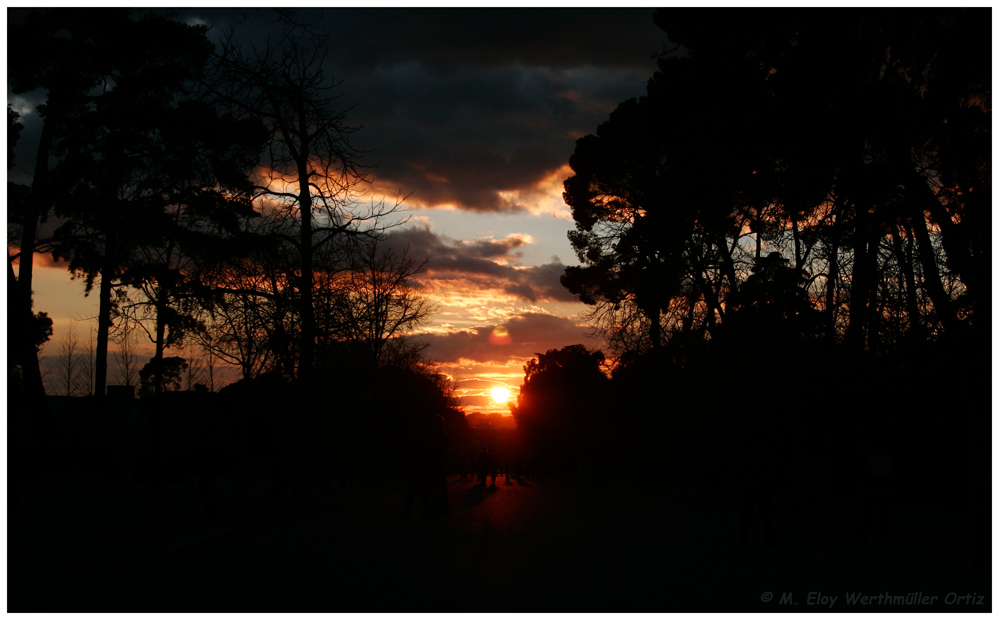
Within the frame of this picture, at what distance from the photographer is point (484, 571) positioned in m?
8.95

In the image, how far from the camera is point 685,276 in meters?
33.2

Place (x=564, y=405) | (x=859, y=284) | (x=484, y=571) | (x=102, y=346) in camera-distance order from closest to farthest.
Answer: (x=484, y=571), (x=859, y=284), (x=102, y=346), (x=564, y=405)

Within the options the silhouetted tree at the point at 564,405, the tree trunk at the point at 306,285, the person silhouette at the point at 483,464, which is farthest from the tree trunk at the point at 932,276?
the silhouetted tree at the point at 564,405

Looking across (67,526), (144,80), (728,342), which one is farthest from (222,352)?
(728,342)

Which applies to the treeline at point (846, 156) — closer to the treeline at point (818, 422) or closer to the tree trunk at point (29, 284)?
the treeline at point (818, 422)

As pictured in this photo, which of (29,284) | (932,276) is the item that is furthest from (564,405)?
(932,276)

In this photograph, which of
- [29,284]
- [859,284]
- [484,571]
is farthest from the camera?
[29,284]

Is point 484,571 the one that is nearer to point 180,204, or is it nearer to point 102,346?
point 180,204

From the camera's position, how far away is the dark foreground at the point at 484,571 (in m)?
7.18

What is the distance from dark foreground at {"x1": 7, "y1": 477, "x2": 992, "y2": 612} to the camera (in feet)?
23.6

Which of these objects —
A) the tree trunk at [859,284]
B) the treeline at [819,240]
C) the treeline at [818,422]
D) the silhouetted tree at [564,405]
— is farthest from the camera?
the silhouetted tree at [564,405]

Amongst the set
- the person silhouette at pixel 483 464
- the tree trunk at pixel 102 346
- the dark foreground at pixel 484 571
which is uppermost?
the tree trunk at pixel 102 346

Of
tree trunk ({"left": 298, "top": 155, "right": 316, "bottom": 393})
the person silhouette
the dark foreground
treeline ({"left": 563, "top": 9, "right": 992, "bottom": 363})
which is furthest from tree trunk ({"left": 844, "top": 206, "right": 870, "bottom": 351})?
the person silhouette

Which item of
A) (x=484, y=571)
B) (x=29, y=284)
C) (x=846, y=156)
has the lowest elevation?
(x=484, y=571)
